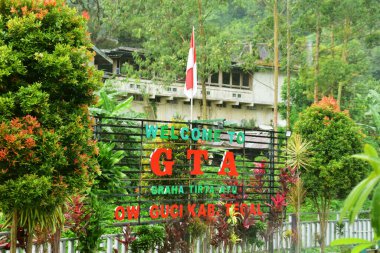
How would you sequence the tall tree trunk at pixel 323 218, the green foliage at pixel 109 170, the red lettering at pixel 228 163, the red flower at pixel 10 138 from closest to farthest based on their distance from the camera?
1. the red flower at pixel 10 138
2. the green foliage at pixel 109 170
3. the red lettering at pixel 228 163
4. the tall tree trunk at pixel 323 218

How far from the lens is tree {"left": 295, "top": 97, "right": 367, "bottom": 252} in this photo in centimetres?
1434

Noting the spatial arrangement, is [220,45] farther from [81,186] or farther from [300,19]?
[81,186]

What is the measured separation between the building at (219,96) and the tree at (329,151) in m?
19.8

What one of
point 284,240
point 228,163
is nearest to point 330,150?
point 284,240

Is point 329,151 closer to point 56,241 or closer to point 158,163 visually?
point 158,163

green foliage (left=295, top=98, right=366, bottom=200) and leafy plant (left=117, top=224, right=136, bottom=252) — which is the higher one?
green foliage (left=295, top=98, right=366, bottom=200)

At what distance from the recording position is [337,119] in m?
14.7

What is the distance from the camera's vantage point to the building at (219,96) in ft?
119

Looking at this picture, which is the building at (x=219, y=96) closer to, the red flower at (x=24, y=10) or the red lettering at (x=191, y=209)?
the red lettering at (x=191, y=209)

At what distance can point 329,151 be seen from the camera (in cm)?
1444

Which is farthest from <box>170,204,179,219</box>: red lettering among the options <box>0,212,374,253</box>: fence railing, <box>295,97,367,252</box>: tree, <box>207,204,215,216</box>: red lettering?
<box>295,97,367,252</box>: tree

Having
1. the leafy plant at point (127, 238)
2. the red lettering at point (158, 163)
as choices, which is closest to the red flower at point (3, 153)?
the leafy plant at point (127, 238)

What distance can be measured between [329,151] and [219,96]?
25.0m

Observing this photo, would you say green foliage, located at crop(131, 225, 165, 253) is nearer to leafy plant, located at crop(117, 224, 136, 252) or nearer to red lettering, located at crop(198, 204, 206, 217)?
leafy plant, located at crop(117, 224, 136, 252)
